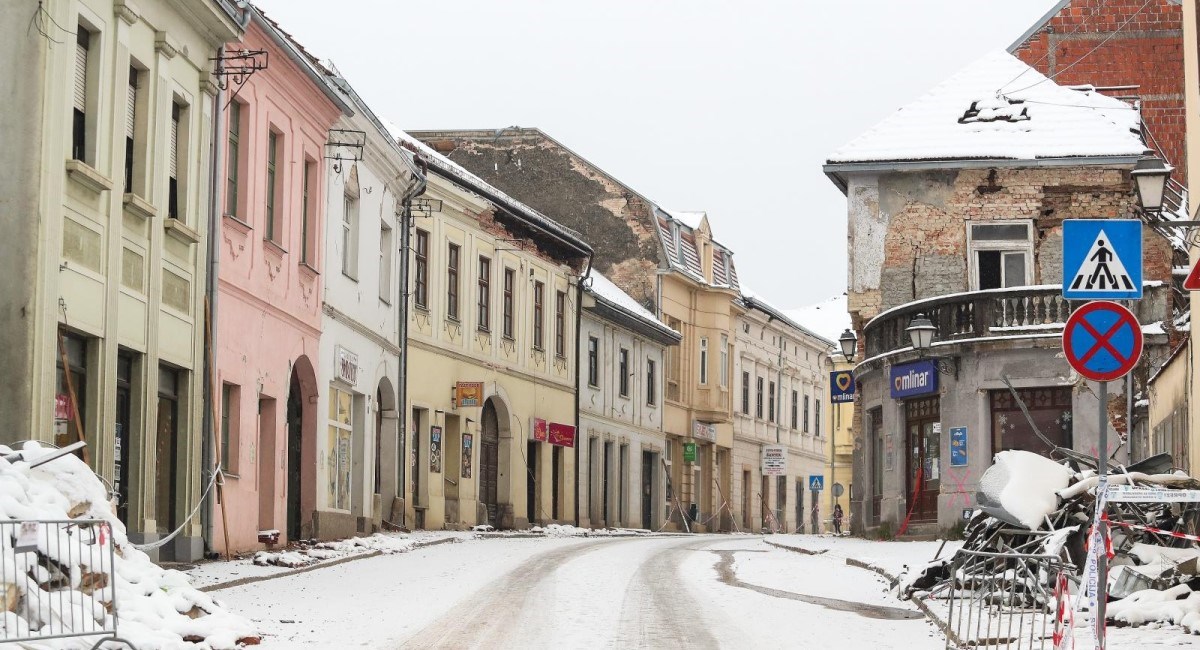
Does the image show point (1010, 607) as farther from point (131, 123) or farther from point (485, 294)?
point (485, 294)

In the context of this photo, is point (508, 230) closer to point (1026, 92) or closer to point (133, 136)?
point (1026, 92)

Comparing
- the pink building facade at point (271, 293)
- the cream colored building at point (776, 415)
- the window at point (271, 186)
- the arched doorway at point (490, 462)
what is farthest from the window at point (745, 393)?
the window at point (271, 186)

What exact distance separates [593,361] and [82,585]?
1594 inches

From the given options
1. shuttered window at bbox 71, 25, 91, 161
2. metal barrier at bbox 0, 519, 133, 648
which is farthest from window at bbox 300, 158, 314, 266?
metal barrier at bbox 0, 519, 133, 648

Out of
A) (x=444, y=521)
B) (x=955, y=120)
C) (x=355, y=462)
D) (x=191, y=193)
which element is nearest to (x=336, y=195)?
(x=355, y=462)

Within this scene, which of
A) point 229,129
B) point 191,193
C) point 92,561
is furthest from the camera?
point 229,129

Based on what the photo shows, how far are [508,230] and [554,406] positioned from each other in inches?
246

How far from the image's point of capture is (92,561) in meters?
11.8

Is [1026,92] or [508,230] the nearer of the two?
[1026,92]

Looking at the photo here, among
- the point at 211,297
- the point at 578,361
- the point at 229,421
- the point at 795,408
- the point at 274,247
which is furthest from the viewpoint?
the point at 795,408

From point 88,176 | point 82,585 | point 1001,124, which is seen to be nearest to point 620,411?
point 1001,124

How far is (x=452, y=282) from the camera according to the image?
4025 cm

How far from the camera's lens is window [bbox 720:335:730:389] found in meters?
65.1

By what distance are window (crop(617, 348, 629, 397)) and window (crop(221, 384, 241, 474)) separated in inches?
1199
